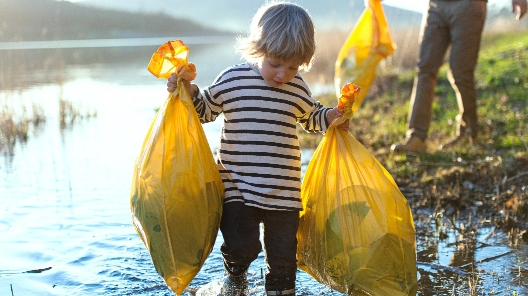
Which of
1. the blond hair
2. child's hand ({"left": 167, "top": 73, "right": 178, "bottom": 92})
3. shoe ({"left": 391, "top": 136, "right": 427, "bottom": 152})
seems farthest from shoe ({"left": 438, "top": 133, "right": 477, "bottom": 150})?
child's hand ({"left": 167, "top": 73, "right": 178, "bottom": 92})

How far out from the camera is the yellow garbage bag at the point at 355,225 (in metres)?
2.75

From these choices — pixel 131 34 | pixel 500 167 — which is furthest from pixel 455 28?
pixel 131 34

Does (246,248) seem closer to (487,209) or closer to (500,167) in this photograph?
(487,209)

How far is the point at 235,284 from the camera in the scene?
3170mm

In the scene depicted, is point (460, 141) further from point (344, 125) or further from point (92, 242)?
point (92, 242)

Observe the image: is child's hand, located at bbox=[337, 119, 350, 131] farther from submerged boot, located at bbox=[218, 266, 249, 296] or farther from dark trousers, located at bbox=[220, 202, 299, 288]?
submerged boot, located at bbox=[218, 266, 249, 296]

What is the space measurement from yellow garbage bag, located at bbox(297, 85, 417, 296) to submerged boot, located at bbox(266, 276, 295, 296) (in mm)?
137

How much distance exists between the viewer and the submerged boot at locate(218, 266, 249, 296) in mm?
3135

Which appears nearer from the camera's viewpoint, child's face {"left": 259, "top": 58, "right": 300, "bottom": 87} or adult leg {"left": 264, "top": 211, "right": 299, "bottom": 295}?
child's face {"left": 259, "top": 58, "right": 300, "bottom": 87}

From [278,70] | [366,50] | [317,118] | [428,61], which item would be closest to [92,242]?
[317,118]

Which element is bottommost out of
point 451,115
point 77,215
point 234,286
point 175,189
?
Answer: point 234,286

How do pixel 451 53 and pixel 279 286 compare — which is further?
Answer: pixel 451 53

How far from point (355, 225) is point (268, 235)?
16.5 inches

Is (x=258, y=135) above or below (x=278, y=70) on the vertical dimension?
below
